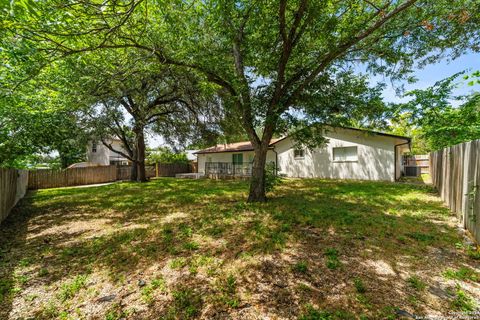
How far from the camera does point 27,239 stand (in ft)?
15.9

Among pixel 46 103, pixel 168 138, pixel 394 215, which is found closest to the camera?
pixel 394 215

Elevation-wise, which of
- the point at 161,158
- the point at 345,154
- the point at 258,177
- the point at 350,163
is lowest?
the point at 258,177

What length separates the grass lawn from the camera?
2.47 meters

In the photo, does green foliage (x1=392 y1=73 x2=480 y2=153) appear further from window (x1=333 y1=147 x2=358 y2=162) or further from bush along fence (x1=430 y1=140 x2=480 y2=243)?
window (x1=333 y1=147 x2=358 y2=162)

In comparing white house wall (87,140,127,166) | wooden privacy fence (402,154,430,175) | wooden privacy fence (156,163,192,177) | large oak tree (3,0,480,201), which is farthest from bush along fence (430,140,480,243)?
white house wall (87,140,127,166)

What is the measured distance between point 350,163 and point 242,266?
1310cm

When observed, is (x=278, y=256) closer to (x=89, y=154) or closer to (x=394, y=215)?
(x=394, y=215)

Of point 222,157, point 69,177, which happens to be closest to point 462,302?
point 222,157

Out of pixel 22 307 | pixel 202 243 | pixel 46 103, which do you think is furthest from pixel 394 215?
pixel 46 103

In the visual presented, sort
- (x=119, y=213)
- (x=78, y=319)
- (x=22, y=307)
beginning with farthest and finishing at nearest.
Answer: (x=119, y=213) → (x=22, y=307) → (x=78, y=319)

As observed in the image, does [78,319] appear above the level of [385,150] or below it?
below

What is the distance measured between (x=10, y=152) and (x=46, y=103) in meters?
3.18

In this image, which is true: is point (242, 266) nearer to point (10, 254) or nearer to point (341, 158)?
point (10, 254)

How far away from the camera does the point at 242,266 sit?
10.8ft
